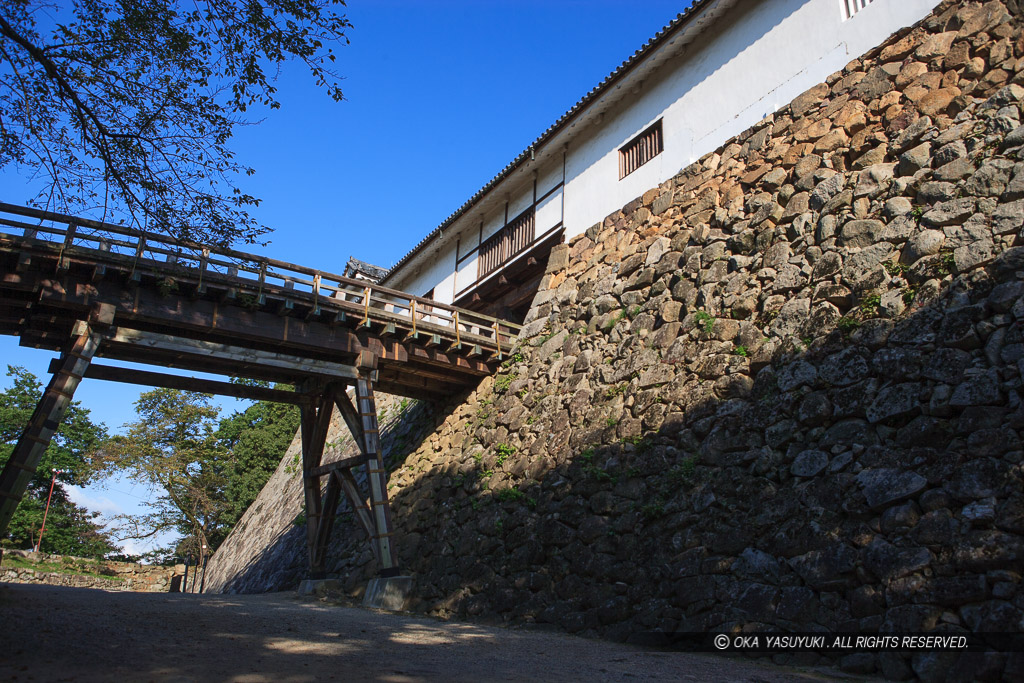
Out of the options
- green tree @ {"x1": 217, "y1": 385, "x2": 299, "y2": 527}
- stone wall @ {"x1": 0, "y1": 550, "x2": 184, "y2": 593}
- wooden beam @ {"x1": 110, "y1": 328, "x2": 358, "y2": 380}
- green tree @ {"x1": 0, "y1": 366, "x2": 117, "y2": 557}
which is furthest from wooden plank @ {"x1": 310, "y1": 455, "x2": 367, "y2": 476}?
green tree @ {"x1": 0, "y1": 366, "x2": 117, "y2": 557}

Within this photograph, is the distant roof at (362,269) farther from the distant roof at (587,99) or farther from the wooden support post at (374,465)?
the wooden support post at (374,465)

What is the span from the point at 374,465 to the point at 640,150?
27.3 ft

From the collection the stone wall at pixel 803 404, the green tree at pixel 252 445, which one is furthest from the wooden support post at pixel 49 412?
the green tree at pixel 252 445

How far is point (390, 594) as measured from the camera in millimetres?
11094

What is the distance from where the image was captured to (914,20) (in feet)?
30.8

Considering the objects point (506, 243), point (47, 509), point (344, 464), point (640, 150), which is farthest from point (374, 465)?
point (47, 509)

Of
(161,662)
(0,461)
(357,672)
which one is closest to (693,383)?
(357,672)

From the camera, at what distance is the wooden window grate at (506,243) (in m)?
16.1

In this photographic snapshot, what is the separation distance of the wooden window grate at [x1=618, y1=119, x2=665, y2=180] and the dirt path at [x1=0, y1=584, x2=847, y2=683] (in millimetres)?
9290

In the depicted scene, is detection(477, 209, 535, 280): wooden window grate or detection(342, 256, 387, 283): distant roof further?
detection(342, 256, 387, 283): distant roof

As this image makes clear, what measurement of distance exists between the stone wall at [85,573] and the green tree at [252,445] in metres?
3.96

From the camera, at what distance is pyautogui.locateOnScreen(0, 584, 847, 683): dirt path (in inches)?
195

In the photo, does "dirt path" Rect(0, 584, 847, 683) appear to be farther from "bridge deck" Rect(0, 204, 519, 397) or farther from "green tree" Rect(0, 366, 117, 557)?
"green tree" Rect(0, 366, 117, 557)

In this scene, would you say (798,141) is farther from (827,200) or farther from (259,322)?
(259,322)
